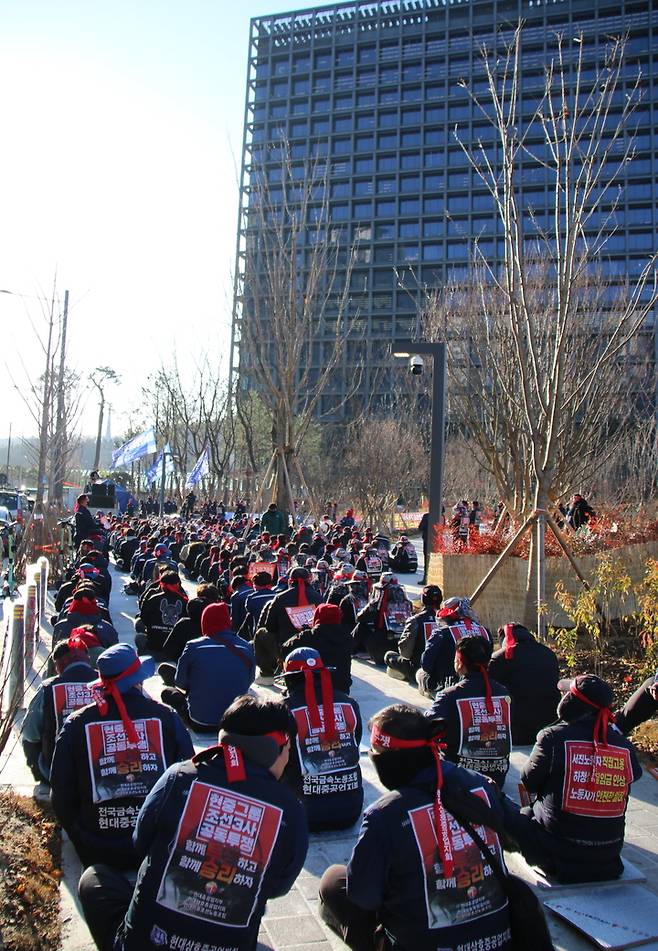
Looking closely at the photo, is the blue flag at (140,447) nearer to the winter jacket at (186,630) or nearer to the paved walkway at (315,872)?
the winter jacket at (186,630)

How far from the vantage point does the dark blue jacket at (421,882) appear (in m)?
3.18

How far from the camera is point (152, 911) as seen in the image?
10.2 ft

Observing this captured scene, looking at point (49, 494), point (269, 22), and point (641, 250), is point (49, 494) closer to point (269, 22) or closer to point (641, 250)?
point (641, 250)

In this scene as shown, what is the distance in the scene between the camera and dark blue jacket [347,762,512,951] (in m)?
3.18

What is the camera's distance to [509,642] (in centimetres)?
718

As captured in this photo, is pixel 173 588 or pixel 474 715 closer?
pixel 474 715

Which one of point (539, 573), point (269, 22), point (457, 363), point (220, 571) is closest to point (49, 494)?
point (220, 571)

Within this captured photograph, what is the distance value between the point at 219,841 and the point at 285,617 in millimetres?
6932

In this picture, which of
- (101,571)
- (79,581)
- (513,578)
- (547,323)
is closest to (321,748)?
(79,581)

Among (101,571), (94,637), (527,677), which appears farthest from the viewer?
(101,571)

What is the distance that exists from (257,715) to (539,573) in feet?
28.2

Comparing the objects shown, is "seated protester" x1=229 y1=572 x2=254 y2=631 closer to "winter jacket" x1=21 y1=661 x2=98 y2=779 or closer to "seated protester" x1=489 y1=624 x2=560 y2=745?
"seated protester" x1=489 y1=624 x2=560 y2=745

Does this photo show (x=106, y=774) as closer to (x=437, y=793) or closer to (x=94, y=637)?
(x=437, y=793)

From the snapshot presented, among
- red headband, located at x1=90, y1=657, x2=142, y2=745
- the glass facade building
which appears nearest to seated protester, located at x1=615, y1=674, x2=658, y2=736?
red headband, located at x1=90, y1=657, x2=142, y2=745
